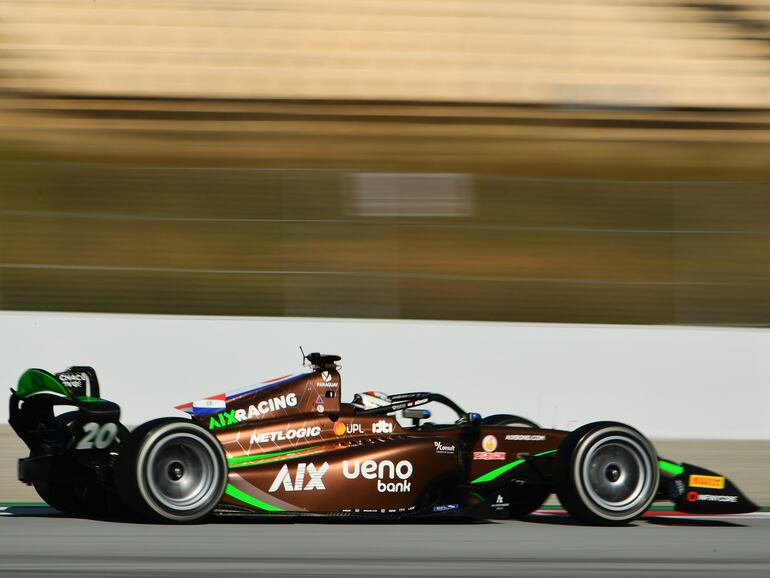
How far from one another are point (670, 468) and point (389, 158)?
22.8 feet

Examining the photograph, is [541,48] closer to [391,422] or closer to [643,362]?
[643,362]

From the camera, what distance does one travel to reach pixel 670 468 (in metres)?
7.27

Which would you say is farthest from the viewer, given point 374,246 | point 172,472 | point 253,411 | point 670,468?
point 374,246

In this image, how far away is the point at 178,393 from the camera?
9.95 meters

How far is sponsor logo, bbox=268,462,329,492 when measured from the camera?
21.7 feet

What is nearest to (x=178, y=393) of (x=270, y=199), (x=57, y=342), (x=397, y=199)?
(x=57, y=342)

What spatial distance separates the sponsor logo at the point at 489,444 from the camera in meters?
7.12

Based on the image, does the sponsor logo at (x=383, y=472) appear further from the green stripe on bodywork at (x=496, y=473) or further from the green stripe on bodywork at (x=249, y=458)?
the green stripe on bodywork at (x=496, y=473)

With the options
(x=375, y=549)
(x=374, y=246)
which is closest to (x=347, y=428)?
(x=375, y=549)

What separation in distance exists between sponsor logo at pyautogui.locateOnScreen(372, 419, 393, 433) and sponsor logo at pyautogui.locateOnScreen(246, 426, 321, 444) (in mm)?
349

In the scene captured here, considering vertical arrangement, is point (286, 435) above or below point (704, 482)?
above

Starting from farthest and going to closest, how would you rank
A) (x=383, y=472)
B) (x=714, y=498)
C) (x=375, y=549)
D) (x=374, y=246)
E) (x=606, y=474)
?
(x=374, y=246), (x=714, y=498), (x=606, y=474), (x=383, y=472), (x=375, y=549)

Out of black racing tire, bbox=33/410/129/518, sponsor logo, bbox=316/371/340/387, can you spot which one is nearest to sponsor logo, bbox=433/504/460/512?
sponsor logo, bbox=316/371/340/387

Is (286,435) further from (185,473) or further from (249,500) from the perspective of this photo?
(185,473)
